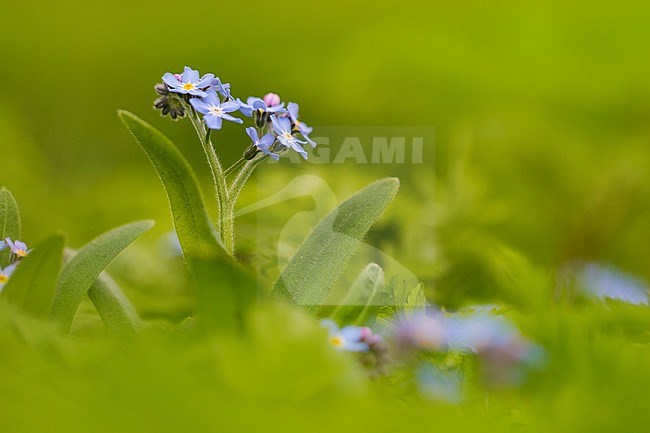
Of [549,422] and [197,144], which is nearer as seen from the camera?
[549,422]

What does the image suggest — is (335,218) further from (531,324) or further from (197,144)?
(197,144)

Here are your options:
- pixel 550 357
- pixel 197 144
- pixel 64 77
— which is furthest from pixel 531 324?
pixel 64 77

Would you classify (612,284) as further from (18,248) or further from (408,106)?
(408,106)

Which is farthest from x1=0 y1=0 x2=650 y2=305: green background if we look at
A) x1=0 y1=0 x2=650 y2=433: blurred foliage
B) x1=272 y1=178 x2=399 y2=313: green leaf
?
x1=272 y1=178 x2=399 y2=313: green leaf

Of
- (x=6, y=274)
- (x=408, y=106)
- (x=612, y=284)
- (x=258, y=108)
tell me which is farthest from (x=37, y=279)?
(x=408, y=106)

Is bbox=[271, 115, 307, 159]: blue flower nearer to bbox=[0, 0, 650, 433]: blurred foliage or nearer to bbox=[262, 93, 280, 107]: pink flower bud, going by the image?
bbox=[262, 93, 280, 107]: pink flower bud
